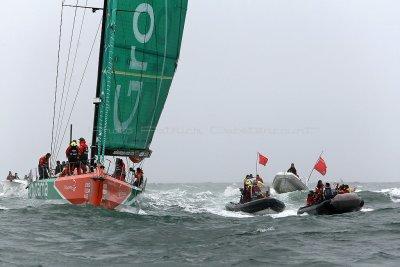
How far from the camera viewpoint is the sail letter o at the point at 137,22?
2105cm

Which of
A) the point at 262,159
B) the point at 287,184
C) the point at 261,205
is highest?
the point at 262,159

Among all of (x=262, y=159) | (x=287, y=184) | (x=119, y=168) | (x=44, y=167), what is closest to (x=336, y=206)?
(x=119, y=168)

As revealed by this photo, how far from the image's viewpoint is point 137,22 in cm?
2109

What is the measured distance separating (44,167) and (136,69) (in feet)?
15.7

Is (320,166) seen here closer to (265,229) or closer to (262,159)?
(262,159)

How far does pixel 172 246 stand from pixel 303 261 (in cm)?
271

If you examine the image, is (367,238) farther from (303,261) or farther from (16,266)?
(16,266)

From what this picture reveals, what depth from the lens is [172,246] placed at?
11891mm

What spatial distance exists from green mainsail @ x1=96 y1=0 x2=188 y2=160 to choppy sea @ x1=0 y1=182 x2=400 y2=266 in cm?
405

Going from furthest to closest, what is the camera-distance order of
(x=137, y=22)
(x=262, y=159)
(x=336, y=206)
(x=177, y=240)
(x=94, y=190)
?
(x=262, y=159) < (x=137, y=22) < (x=336, y=206) < (x=94, y=190) < (x=177, y=240)

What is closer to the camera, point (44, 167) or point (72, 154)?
point (72, 154)

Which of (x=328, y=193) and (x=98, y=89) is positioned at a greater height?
(x=98, y=89)

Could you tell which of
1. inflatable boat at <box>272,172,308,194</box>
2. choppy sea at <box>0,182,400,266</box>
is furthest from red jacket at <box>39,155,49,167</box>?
inflatable boat at <box>272,172,308,194</box>

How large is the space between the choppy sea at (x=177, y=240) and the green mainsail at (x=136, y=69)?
4.05 meters
